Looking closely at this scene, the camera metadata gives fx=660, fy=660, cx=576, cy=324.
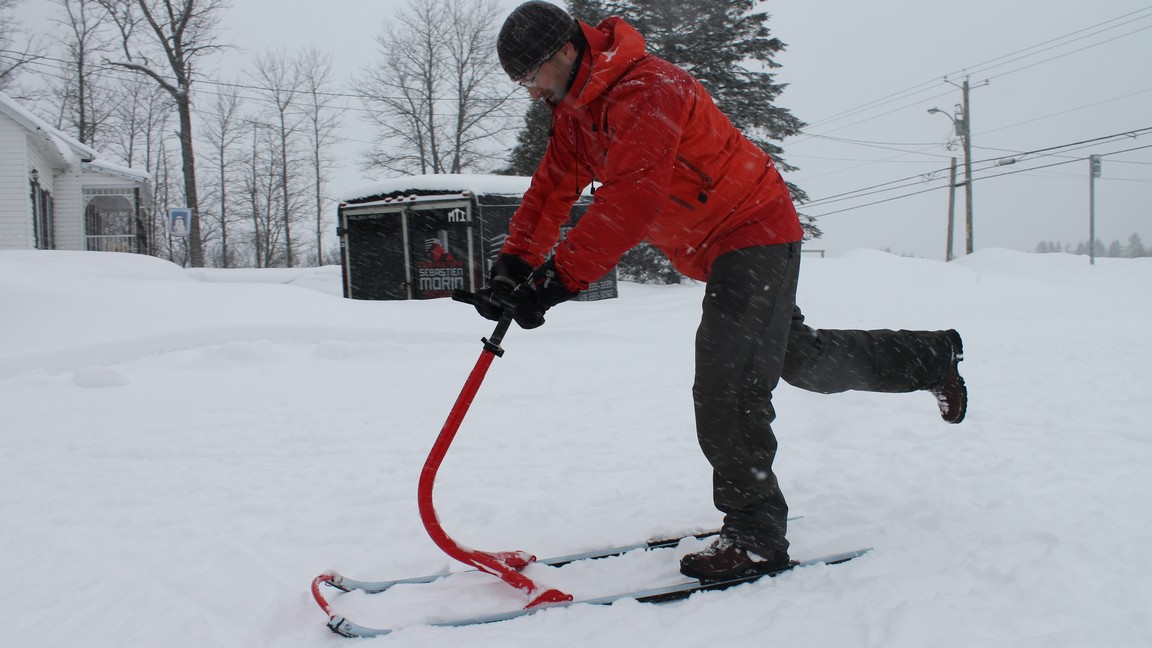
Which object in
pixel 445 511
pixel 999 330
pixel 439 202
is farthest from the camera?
pixel 439 202

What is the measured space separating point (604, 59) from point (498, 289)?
2.52 feet

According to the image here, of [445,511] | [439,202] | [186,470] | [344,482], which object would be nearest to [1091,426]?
[445,511]

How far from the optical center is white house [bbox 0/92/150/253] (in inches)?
588

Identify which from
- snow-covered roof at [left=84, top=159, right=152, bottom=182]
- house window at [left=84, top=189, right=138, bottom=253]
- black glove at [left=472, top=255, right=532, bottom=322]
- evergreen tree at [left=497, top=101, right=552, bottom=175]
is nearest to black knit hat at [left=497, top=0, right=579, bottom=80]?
black glove at [left=472, top=255, right=532, bottom=322]

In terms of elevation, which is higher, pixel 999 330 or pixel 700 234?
pixel 700 234

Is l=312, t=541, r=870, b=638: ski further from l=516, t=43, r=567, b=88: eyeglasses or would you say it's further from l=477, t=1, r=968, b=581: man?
l=516, t=43, r=567, b=88: eyeglasses

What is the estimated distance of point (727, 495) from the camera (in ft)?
6.85

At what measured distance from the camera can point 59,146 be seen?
17.0m

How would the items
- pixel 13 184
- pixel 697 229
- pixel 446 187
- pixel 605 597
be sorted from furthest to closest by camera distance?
pixel 13 184
pixel 446 187
pixel 697 229
pixel 605 597

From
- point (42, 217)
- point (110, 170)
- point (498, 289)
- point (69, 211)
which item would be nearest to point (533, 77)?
point (498, 289)

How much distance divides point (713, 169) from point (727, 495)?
1029 mm

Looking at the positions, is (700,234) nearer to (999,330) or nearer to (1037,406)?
(1037,406)

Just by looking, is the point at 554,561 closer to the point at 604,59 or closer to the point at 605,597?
the point at 605,597

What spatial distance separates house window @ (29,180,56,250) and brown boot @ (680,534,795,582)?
1893cm
